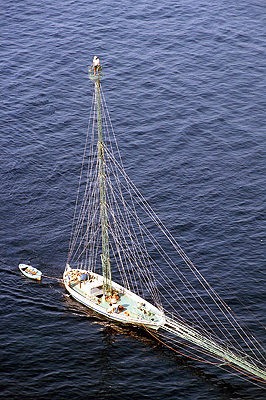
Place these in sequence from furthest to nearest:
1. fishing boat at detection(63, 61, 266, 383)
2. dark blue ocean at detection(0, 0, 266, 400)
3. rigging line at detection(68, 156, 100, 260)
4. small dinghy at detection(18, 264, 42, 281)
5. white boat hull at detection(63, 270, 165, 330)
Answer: rigging line at detection(68, 156, 100, 260) < small dinghy at detection(18, 264, 42, 281) < white boat hull at detection(63, 270, 165, 330) < fishing boat at detection(63, 61, 266, 383) < dark blue ocean at detection(0, 0, 266, 400)

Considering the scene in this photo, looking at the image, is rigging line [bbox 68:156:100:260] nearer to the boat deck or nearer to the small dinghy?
the small dinghy

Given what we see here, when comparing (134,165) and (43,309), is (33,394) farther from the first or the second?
(134,165)

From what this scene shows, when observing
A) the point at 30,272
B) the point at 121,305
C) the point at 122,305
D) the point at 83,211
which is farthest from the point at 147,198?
the point at 121,305

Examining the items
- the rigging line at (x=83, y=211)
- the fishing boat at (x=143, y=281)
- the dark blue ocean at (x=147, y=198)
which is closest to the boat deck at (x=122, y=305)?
the fishing boat at (x=143, y=281)

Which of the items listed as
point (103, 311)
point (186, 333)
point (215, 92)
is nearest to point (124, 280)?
point (103, 311)

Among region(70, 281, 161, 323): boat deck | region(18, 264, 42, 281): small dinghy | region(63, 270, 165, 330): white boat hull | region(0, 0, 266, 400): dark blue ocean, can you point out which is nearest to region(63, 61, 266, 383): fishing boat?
region(70, 281, 161, 323): boat deck

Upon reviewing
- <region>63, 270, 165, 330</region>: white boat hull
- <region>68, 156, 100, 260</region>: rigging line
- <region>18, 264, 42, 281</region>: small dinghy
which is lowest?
<region>63, 270, 165, 330</region>: white boat hull

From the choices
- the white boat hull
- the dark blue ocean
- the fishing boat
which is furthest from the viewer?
the white boat hull
